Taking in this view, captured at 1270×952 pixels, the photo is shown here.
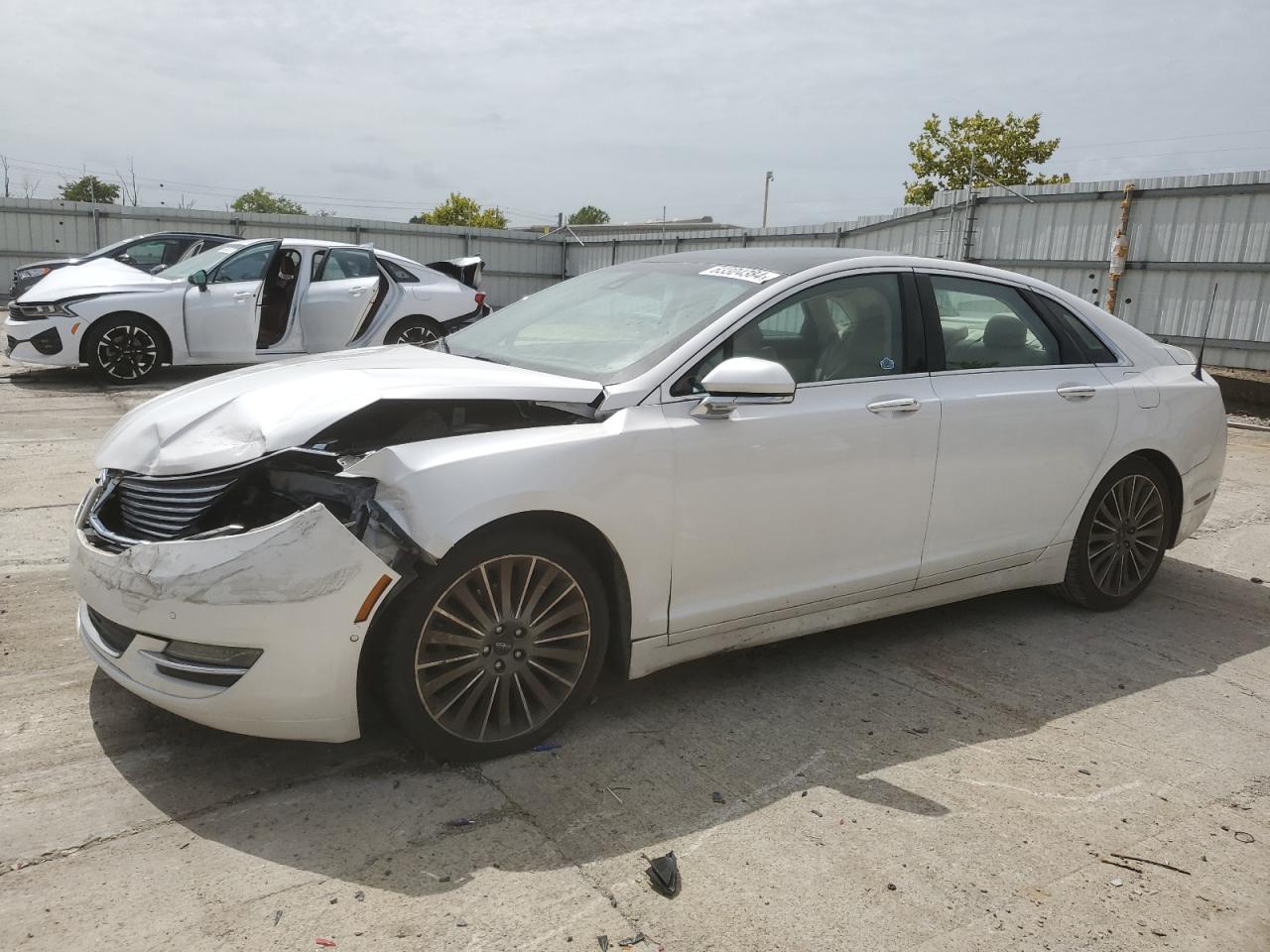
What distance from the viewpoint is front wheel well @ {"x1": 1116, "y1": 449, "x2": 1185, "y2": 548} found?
15.8 ft

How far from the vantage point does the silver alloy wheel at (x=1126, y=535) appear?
475 centimetres

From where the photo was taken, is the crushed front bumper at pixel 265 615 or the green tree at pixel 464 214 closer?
the crushed front bumper at pixel 265 615

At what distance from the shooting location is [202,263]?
11.1 m

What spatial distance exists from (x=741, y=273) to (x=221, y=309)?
848 centimetres

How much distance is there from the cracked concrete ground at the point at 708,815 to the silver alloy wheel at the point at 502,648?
6.9 inches

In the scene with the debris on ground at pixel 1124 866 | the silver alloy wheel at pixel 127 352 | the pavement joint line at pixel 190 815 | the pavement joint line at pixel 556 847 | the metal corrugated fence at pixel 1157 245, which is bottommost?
the pavement joint line at pixel 190 815

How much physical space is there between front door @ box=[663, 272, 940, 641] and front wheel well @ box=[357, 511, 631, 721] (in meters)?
0.19

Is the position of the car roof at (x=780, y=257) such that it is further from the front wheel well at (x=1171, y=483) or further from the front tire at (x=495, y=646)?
the front wheel well at (x=1171, y=483)

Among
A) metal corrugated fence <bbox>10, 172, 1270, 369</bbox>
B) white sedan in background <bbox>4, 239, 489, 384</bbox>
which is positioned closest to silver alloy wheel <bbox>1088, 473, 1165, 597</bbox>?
metal corrugated fence <bbox>10, 172, 1270, 369</bbox>

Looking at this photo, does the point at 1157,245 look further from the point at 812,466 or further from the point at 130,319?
the point at 130,319

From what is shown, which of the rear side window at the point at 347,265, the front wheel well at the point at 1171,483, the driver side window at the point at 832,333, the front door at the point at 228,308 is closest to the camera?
the driver side window at the point at 832,333

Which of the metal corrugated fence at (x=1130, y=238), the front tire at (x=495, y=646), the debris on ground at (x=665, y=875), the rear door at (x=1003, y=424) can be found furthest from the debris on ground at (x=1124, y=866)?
the metal corrugated fence at (x=1130, y=238)

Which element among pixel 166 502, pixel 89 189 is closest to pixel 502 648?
pixel 166 502

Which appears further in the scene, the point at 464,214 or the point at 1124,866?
the point at 464,214
